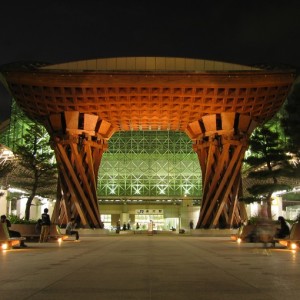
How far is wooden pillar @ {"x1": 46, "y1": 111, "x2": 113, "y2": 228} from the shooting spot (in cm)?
3331

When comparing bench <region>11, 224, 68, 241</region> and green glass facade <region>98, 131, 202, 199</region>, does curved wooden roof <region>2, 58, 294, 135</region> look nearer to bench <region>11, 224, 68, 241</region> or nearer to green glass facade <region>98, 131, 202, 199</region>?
bench <region>11, 224, 68, 241</region>

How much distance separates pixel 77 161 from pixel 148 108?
6290mm

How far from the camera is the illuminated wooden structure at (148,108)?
30.1 metres

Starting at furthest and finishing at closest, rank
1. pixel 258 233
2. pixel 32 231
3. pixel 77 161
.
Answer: pixel 77 161, pixel 32 231, pixel 258 233

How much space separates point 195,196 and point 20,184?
33.3 m

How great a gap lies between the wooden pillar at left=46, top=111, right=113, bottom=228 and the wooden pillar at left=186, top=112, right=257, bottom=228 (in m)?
7.90

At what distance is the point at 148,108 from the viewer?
3375 centimetres

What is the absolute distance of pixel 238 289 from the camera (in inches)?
263

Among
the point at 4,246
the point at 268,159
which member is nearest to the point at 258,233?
the point at 268,159

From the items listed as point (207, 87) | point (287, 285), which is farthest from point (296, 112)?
point (287, 285)

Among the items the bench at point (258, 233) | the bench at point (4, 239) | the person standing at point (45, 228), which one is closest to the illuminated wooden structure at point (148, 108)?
the bench at point (258, 233)

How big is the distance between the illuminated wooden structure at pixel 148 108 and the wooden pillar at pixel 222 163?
71 mm

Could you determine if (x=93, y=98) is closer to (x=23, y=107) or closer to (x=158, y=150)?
(x=23, y=107)

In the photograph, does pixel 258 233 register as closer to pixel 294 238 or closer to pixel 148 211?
pixel 294 238
